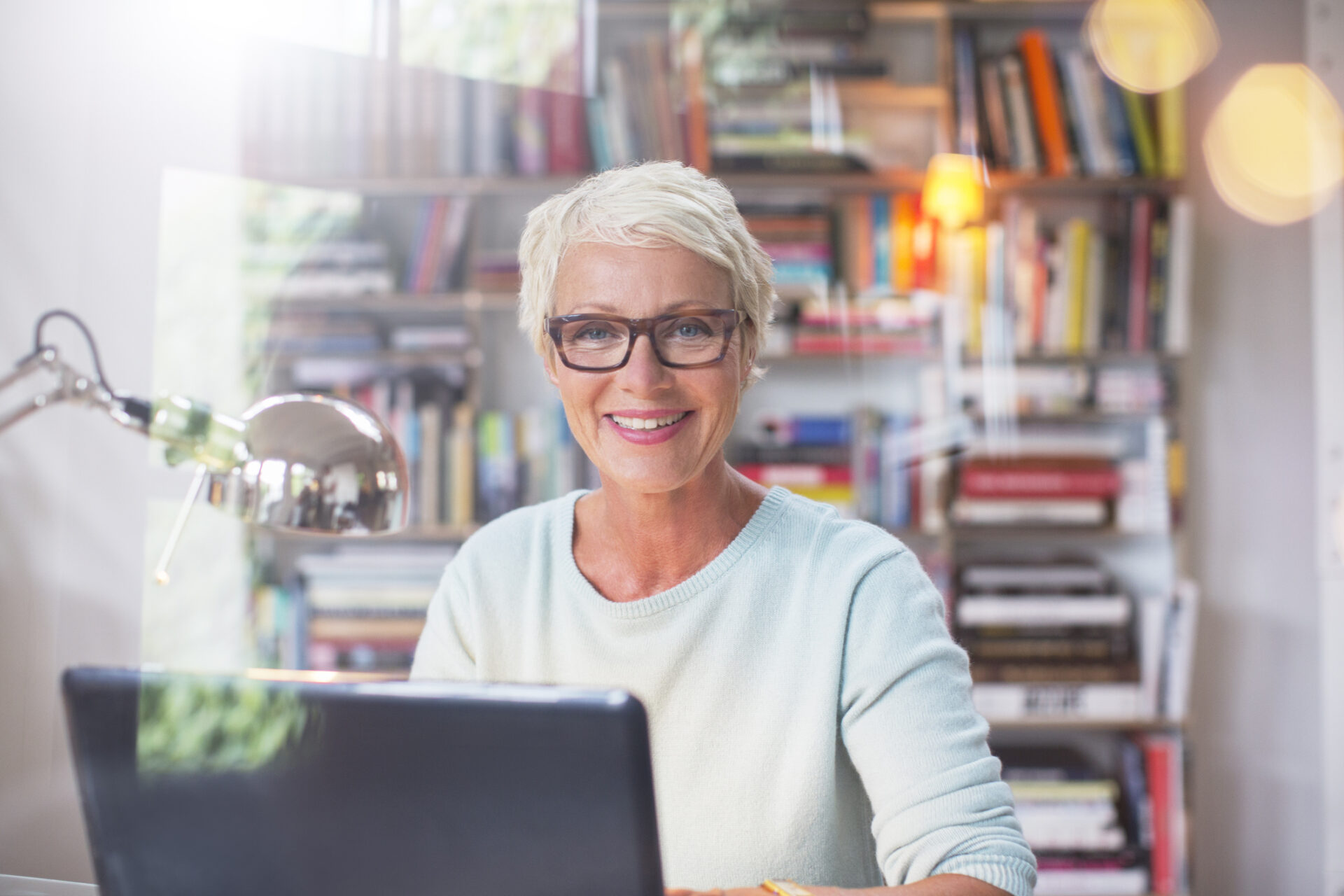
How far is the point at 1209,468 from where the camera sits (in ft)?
8.65

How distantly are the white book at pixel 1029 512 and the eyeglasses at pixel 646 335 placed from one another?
1655 mm

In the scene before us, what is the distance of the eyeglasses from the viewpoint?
3.14 feet

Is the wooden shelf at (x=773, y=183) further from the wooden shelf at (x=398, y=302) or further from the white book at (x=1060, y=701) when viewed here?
the white book at (x=1060, y=701)

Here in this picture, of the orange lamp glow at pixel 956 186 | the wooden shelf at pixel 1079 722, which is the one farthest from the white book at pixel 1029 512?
the orange lamp glow at pixel 956 186

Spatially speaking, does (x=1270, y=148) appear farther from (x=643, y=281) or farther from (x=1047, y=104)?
(x=643, y=281)

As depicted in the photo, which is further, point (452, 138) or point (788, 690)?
point (452, 138)

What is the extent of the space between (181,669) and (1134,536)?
2.55 m

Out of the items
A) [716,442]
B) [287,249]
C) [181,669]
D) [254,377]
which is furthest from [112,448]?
[287,249]

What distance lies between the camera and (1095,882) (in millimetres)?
2383

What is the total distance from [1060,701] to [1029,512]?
0.44 metres

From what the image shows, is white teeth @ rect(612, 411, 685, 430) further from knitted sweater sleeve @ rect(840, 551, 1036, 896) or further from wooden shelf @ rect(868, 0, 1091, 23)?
wooden shelf @ rect(868, 0, 1091, 23)

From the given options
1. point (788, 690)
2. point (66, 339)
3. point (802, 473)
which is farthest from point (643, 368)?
A: point (802, 473)

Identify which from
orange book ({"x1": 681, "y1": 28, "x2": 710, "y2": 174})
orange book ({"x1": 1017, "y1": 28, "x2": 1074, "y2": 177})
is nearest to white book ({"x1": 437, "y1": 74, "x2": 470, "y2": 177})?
orange book ({"x1": 681, "y1": 28, "x2": 710, "y2": 174})

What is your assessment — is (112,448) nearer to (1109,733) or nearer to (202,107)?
(202,107)
